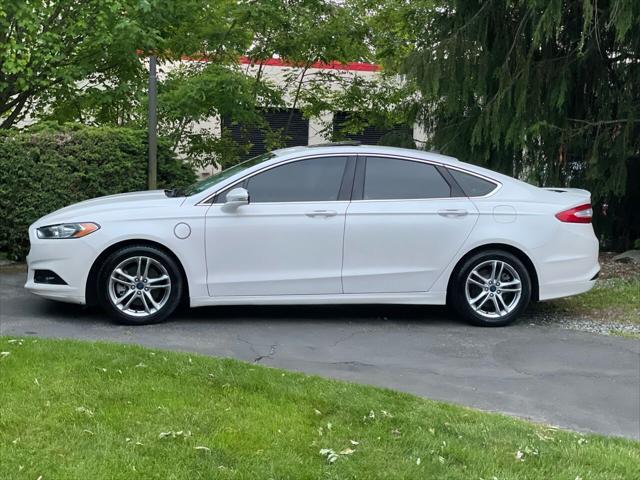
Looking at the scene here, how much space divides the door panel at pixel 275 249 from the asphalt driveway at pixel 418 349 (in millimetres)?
391

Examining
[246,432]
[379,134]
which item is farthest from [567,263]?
[379,134]

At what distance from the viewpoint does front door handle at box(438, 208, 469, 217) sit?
6.97m

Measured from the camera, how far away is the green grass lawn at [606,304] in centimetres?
751

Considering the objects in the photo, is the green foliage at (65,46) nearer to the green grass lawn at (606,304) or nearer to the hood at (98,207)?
the hood at (98,207)

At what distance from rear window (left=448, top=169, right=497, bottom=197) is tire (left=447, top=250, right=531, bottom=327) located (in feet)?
1.90

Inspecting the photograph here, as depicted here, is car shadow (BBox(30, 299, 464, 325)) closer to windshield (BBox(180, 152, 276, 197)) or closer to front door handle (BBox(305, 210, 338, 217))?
front door handle (BBox(305, 210, 338, 217))

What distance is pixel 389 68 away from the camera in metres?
13.2

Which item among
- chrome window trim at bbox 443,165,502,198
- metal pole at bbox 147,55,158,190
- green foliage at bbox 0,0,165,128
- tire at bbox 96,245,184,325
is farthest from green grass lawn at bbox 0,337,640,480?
green foliage at bbox 0,0,165,128

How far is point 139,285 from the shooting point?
6672mm

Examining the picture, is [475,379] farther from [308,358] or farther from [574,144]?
[574,144]

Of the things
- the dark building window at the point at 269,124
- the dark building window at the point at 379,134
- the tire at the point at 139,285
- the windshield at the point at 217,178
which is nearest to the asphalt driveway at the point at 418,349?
the tire at the point at 139,285

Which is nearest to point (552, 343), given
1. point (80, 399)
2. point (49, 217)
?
point (80, 399)

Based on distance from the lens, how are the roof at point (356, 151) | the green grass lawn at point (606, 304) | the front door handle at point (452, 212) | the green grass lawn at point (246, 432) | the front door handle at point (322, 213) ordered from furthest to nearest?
the green grass lawn at point (606, 304) < the roof at point (356, 151) < the front door handle at point (452, 212) < the front door handle at point (322, 213) < the green grass lawn at point (246, 432)

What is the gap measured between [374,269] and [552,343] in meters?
1.66
